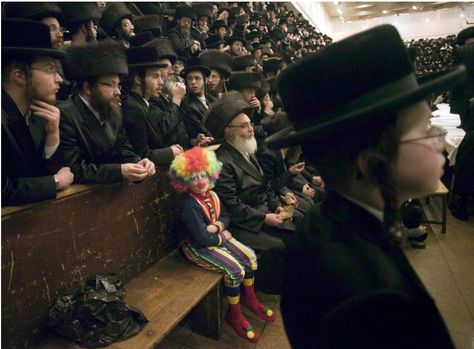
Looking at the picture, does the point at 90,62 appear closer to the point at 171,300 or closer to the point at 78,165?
the point at 78,165

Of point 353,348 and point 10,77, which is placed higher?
point 10,77

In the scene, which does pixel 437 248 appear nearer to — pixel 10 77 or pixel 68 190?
pixel 68 190

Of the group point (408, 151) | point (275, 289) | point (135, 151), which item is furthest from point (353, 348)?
point (135, 151)

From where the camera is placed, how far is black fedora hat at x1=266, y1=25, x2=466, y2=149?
30.3 inches

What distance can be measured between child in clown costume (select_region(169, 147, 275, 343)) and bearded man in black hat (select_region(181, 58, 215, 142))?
1576mm

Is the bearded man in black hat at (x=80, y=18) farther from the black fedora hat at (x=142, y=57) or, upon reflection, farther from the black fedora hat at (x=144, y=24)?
the black fedora hat at (x=144, y=24)

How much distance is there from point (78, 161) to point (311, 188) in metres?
3.04

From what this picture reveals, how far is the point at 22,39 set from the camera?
1.80m

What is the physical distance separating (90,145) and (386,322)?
7.55 ft

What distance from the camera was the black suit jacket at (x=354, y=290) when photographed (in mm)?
688

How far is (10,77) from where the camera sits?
1796 millimetres

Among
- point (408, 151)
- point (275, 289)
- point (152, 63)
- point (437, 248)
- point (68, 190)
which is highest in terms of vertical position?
point (152, 63)

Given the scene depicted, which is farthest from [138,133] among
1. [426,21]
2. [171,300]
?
[426,21]

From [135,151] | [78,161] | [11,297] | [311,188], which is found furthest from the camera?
[311,188]
